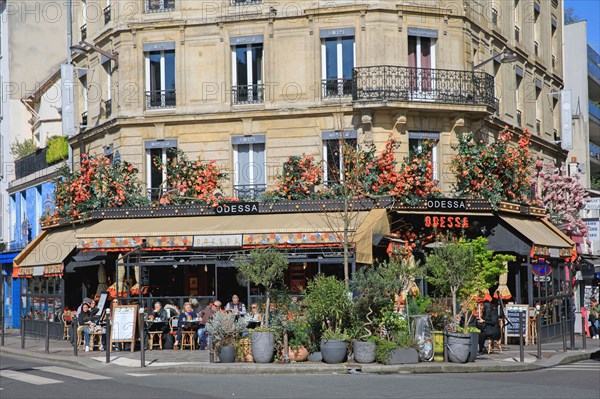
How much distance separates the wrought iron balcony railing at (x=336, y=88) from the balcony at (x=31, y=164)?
14994 mm

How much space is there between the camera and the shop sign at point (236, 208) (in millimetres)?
27114

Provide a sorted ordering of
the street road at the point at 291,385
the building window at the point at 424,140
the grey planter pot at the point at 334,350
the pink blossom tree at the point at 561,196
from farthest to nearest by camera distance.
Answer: the pink blossom tree at the point at 561,196 < the building window at the point at 424,140 < the grey planter pot at the point at 334,350 < the street road at the point at 291,385

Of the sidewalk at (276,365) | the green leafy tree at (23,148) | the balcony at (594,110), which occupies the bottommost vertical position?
the sidewalk at (276,365)

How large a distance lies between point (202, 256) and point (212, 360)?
6070 mm

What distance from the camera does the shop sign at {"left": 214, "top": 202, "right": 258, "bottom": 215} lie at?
1067 inches

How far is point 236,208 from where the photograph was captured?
27.3 metres

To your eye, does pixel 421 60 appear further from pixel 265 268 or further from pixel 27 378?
pixel 27 378

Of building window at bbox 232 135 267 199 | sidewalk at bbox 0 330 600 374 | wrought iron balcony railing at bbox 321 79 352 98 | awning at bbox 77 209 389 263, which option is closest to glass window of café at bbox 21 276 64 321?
awning at bbox 77 209 389 263

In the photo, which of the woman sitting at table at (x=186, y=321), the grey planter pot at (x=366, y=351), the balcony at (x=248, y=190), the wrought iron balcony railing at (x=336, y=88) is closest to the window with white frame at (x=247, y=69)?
the wrought iron balcony railing at (x=336, y=88)

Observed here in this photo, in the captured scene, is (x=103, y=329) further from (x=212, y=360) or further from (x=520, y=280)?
(x=520, y=280)

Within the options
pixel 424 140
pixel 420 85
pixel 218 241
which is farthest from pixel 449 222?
pixel 218 241

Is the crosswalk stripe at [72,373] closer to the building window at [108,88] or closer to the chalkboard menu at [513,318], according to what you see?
the building window at [108,88]

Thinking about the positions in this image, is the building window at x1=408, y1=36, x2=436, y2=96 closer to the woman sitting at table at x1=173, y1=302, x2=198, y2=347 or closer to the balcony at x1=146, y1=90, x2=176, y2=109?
the balcony at x1=146, y1=90, x2=176, y2=109

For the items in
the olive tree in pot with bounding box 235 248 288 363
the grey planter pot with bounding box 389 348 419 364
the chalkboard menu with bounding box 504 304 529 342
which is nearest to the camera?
the grey planter pot with bounding box 389 348 419 364
